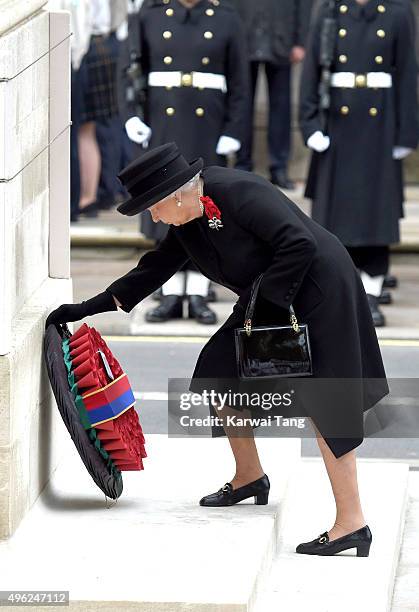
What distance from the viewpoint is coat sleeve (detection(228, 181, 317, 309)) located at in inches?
214

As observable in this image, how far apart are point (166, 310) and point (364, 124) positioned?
1615 millimetres

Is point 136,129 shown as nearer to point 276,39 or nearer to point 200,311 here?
point 200,311

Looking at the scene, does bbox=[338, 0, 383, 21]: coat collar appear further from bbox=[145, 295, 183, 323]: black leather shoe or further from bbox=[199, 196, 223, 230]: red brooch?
bbox=[199, 196, 223, 230]: red brooch

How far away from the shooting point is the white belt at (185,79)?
32.6ft

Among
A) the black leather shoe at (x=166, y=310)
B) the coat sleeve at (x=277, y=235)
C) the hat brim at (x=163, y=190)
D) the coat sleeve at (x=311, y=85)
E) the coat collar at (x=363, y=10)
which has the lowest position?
the black leather shoe at (x=166, y=310)

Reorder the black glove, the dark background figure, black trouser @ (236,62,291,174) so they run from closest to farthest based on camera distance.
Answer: the black glove < the dark background figure < black trouser @ (236,62,291,174)

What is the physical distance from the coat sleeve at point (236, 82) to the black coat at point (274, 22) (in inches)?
97.2

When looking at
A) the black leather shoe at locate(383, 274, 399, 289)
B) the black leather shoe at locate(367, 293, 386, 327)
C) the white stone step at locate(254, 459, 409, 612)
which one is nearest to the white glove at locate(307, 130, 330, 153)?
the black leather shoe at locate(367, 293, 386, 327)

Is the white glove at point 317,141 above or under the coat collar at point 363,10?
under

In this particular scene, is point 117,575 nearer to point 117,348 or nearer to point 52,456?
point 52,456

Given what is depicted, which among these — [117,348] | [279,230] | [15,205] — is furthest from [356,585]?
[117,348]

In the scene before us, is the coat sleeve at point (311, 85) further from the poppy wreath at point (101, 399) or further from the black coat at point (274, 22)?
the poppy wreath at point (101, 399)

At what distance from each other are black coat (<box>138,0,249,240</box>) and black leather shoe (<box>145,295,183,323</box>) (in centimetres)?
42

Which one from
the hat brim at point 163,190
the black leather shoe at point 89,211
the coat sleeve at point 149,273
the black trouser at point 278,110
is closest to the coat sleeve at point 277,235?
the hat brim at point 163,190
